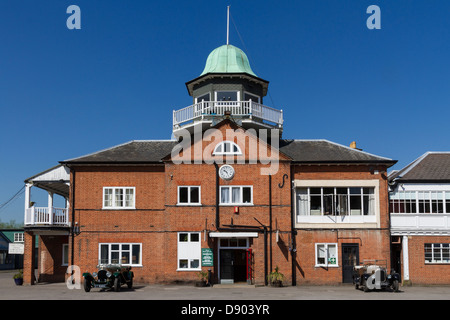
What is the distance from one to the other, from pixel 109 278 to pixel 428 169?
66.1 feet

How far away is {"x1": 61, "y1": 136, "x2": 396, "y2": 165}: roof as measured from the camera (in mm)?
30688

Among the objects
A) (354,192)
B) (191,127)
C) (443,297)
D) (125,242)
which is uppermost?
(191,127)

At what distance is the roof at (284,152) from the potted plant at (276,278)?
660 cm

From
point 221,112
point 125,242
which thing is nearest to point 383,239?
point 221,112

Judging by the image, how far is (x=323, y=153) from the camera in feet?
104

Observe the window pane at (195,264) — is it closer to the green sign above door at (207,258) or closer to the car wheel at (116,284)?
the green sign above door at (207,258)

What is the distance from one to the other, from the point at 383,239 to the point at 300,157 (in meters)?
6.71

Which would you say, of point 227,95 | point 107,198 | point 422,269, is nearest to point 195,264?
point 107,198

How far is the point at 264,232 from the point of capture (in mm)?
29391

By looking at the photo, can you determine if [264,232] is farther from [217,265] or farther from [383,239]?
[383,239]

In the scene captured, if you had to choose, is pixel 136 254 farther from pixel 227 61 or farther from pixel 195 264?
pixel 227 61

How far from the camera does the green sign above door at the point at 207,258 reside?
29141mm

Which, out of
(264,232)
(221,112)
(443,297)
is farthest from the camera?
(221,112)

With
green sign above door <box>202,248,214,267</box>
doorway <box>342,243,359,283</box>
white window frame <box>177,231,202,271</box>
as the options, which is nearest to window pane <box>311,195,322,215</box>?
doorway <box>342,243,359,283</box>
